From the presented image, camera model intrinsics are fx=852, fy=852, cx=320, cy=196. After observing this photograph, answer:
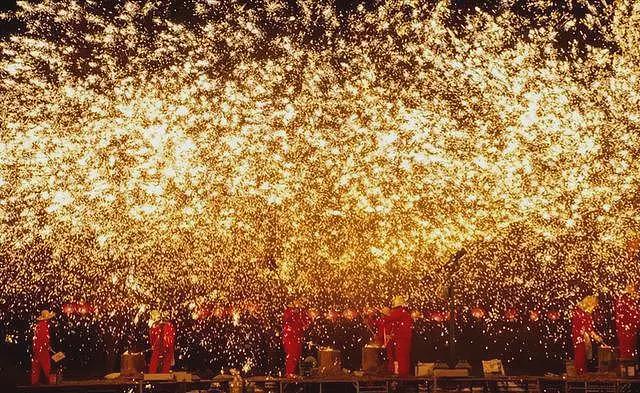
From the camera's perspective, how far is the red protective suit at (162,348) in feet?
49.5

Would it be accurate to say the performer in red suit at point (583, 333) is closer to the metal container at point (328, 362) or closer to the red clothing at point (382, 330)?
the red clothing at point (382, 330)

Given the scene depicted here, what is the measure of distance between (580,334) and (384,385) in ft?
11.0

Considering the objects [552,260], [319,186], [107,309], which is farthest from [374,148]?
[107,309]

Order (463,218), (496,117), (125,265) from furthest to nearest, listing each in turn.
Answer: (125,265) → (463,218) → (496,117)

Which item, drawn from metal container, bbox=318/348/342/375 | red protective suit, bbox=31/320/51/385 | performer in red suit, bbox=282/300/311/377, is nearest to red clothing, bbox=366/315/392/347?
metal container, bbox=318/348/342/375

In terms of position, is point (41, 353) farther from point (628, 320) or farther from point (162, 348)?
point (628, 320)

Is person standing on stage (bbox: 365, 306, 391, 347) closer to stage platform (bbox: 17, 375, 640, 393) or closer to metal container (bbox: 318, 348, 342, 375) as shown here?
stage platform (bbox: 17, 375, 640, 393)

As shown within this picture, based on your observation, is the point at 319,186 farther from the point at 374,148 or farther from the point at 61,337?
the point at 61,337

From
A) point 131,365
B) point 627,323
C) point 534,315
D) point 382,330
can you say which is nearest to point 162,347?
point 131,365

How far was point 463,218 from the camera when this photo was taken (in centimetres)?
1509

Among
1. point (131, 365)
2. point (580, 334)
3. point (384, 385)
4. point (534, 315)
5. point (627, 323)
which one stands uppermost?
point (534, 315)

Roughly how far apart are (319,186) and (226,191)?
1.70 meters

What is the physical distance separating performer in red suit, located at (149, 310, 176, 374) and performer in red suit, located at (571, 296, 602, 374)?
6.90 meters

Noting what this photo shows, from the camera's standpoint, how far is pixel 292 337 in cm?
1516
